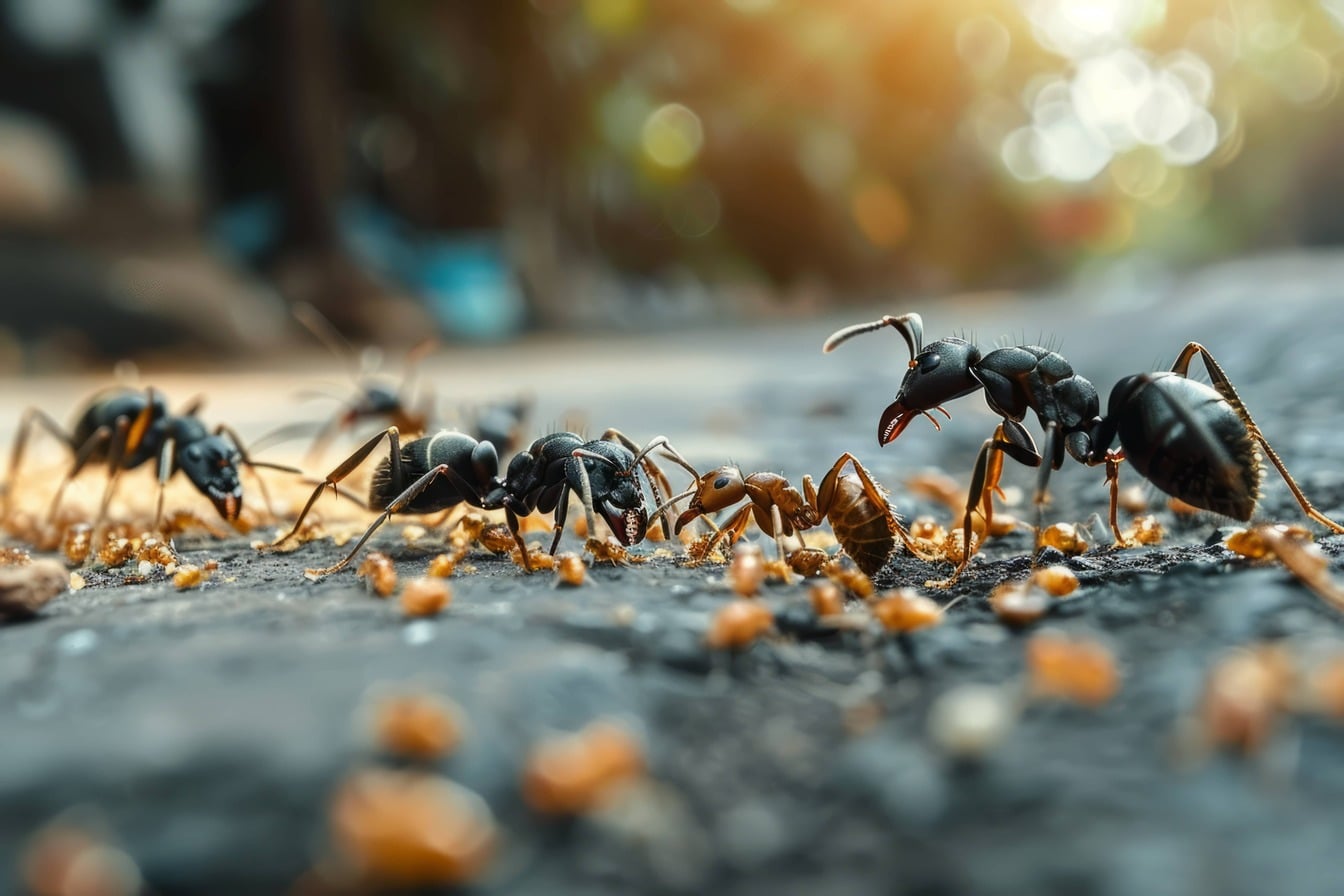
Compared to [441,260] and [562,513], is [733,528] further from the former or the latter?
[441,260]

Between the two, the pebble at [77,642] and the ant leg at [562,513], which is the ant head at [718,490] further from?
the pebble at [77,642]

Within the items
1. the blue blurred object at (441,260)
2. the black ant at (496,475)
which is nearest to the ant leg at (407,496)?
the black ant at (496,475)

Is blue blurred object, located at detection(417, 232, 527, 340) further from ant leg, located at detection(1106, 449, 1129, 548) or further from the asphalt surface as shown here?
the asphalt surface

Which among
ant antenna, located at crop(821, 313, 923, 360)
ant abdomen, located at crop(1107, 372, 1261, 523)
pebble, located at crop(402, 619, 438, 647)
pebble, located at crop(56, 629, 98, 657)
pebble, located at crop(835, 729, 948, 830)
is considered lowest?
pebble, located at crop(835, 729, 948, 830)

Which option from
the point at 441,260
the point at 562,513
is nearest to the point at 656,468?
the point at 562,513

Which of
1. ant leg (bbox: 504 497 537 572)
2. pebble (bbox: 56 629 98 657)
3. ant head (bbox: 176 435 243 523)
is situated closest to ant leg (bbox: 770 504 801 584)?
ant leg (bbox: 504 497 537 572)

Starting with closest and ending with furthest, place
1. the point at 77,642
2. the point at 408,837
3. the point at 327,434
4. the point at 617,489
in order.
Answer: the point at 408,837, the point at 77,642, the point at 617,489, the point at 327,434
